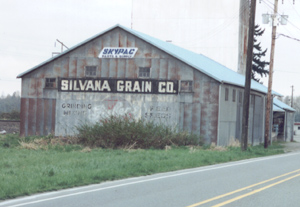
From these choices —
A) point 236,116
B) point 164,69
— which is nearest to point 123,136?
point 164,69

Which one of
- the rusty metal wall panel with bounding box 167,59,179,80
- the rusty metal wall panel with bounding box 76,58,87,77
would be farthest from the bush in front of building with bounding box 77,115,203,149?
the rusty metal wall panel with bounding box 76,58,87,77

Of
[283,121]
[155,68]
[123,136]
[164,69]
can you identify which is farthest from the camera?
[283,121]

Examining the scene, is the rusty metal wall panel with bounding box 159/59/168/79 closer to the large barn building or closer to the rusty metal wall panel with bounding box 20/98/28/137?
the large barn building

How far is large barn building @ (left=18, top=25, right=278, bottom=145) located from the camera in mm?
32656

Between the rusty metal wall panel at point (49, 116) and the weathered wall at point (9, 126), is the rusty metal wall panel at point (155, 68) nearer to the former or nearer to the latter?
the rusty metal wall panel at point (49, 116)

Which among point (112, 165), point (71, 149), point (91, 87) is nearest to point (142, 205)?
point (112, 165)

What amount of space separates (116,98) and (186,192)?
2295 cm

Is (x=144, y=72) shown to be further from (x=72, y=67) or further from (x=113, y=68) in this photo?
(x=72, y=67)

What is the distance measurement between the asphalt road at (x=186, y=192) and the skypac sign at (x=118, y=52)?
19282 millimetres

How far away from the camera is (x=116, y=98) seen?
34312 mm

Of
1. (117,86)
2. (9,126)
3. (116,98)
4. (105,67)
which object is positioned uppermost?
(105,67)

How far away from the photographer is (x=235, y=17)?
56344 mm

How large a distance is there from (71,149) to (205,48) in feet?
119

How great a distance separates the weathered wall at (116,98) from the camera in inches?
1284
